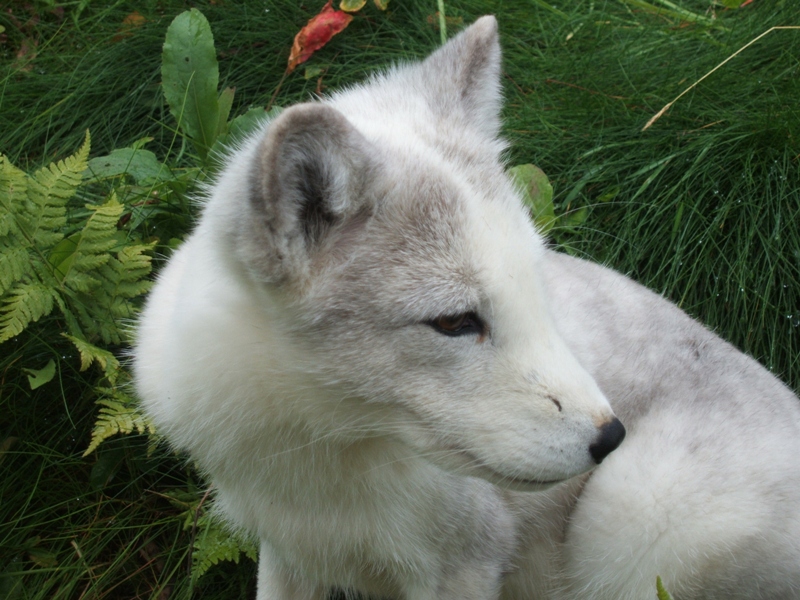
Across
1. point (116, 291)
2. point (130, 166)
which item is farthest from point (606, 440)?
point (130, 166)

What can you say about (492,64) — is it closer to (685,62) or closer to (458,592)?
(458,592)

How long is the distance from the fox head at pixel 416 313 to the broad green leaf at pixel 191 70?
2.09 meters

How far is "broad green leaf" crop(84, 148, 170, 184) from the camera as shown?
13.6ft

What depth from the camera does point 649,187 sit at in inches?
175

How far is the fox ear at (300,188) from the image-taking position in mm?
1967

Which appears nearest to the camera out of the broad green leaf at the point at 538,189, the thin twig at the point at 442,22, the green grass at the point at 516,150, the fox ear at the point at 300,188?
the fox ear at the point at 300,188

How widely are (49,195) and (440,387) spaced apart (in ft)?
7.24

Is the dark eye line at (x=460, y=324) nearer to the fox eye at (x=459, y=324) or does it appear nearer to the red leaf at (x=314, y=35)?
the fox eye at (x=459, y=324)

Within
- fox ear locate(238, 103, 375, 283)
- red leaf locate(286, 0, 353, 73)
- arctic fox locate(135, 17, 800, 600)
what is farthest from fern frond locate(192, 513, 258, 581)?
red leaf locate(286, 0, 353, 73)

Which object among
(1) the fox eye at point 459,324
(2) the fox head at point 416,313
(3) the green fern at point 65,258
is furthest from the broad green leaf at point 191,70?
(1) the fox eye at point 459,324

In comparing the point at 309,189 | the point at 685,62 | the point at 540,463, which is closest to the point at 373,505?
the point at 540,463

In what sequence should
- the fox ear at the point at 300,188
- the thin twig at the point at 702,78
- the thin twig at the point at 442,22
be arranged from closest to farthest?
the fox ear at the point at 300,188 < the thin twig at the point at 702,78 < the thin twig at the point at 442,22

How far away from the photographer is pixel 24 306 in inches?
129

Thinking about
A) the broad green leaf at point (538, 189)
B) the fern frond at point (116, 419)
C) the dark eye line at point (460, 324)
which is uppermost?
the dark eye line at point (460, 324)
